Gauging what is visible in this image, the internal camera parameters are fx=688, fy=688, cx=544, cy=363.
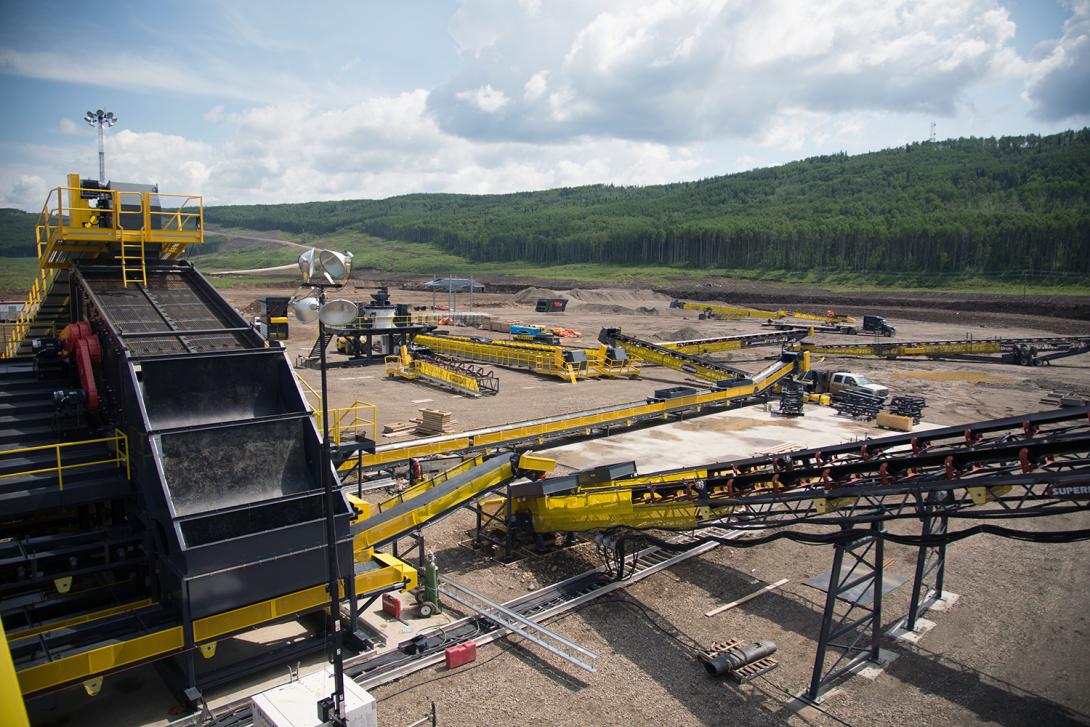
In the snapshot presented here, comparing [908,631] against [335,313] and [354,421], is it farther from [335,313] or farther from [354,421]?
[354,421]

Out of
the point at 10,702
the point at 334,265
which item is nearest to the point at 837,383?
the point at 334,265

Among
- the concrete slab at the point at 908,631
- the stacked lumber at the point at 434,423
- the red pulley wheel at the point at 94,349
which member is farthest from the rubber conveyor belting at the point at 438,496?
the stacked lumber at the point at 434,423

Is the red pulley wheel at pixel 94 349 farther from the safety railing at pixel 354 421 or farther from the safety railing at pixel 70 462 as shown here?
the safety railing at pixel 354 421

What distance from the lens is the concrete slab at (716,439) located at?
2058cm

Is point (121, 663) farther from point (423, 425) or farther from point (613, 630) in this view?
point (423, 425)

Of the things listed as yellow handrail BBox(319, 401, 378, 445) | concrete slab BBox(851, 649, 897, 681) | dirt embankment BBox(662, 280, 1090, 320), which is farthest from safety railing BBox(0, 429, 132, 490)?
dirt embankment BBox(662, 280, 1090, 320)

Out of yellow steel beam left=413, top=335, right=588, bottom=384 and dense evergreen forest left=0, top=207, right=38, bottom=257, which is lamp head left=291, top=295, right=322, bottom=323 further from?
dense evergreen forest left=0, top=207, right=38, bottom=257

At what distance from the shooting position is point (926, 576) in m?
11.9

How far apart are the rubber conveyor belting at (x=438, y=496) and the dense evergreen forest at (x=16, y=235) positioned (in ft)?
546

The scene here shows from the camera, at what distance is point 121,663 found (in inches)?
320

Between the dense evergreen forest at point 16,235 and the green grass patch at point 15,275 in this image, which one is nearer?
the green grass patch at point 15,275

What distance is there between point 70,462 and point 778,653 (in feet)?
35.6

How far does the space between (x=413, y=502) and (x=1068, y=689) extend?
32.5 ft

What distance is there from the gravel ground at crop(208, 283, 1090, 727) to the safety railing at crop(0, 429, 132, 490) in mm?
5110
